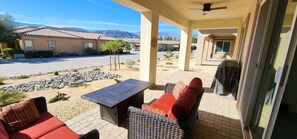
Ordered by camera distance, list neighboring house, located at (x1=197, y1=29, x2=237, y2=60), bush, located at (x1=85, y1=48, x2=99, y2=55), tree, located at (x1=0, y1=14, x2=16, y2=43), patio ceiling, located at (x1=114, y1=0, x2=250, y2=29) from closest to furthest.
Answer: patio ceiling, located at (x1=114, y1=0, x2=250, y2=29) < tree, located at (x1=0, y1=14, x2=16, y2=43) < neighboring house, located at (x1=197, y1=29, x2=237, y2=60) < bush, located at (x1=85, y1=48, x2=99, y2=55)

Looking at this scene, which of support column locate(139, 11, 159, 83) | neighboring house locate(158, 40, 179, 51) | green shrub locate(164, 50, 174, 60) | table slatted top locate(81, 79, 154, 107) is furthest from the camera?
neighboring house locate(158, 40, 179, 51)

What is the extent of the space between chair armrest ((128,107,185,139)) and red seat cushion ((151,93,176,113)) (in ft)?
1.63

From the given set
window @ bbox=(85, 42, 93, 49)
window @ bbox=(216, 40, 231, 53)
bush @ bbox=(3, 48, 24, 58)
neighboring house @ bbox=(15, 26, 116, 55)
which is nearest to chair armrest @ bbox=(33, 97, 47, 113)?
window @ bbox=(216, 40, 231, 53)

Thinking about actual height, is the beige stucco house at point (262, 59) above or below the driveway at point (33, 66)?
above

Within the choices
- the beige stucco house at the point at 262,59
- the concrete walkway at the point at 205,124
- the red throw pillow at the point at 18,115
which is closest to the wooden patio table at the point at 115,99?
the concrete walkway at the point at 205,124

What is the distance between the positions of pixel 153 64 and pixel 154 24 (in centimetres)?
134

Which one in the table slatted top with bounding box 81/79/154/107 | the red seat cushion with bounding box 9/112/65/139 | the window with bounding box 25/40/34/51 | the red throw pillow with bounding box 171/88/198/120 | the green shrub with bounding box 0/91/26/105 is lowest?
the green shrub with bounding box 0/91/26/105

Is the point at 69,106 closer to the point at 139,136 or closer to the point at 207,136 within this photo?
the point at 139,136

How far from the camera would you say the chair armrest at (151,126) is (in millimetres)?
1577

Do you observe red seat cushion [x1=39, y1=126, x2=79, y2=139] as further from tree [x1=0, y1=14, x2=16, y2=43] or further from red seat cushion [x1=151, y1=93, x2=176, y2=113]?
tree [x1=0, y1=14, x2=16, y2=43]

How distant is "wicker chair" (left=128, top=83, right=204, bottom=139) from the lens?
5.03ft

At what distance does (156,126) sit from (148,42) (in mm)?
3001

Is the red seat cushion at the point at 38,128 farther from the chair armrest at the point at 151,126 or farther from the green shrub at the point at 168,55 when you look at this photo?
the green shrub at the point at 168,55

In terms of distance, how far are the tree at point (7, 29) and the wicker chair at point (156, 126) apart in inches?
687
